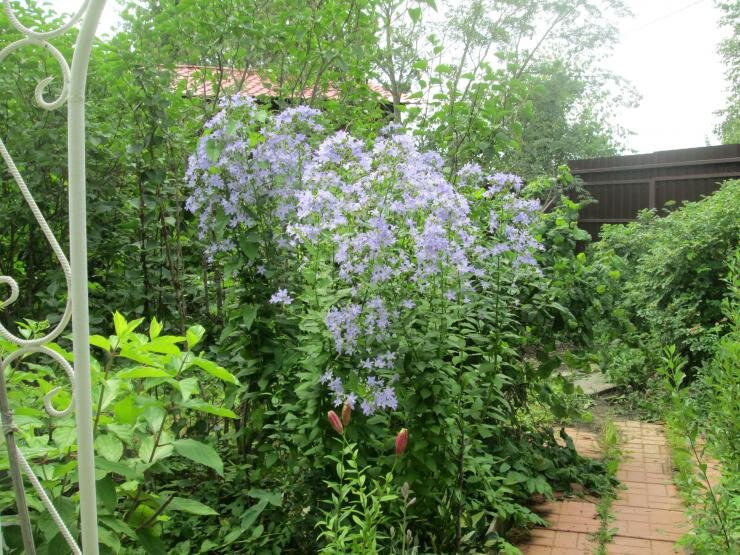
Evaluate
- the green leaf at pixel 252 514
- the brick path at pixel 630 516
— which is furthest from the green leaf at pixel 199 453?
the brick path at pixel 630 516

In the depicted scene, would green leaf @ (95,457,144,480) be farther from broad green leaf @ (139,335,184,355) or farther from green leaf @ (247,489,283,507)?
green leaf @ (247,489,283,507)

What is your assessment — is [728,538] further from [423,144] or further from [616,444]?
[423,144]

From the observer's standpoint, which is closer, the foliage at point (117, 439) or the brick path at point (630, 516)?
the foliage at point (117, 439)

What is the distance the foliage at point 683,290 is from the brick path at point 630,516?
1.09 meters

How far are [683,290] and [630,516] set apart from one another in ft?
9.91

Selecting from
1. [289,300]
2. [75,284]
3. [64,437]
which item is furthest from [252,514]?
[75,284]

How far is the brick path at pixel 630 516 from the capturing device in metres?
Answer: 3.21

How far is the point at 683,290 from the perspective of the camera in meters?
6.08

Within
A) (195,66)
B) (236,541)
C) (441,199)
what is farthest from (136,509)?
(195,66)

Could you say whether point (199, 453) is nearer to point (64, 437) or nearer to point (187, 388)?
point (187, 388)

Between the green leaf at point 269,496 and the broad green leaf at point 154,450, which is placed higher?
the broad green leaf at point 154,450

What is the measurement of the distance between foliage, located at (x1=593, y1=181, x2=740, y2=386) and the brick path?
1.09 m

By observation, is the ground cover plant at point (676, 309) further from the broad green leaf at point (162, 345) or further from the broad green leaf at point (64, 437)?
the broad green leaf at point (64, 437)

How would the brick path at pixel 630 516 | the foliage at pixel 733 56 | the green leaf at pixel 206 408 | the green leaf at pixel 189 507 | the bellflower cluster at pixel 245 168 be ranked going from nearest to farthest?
the green leaf at pixel 206 408
the green leaf at pixel 189 507
the bellflower cluster at pixel 245 168
the brick path at pixel 630 516
the foliage at pixel 733 56
